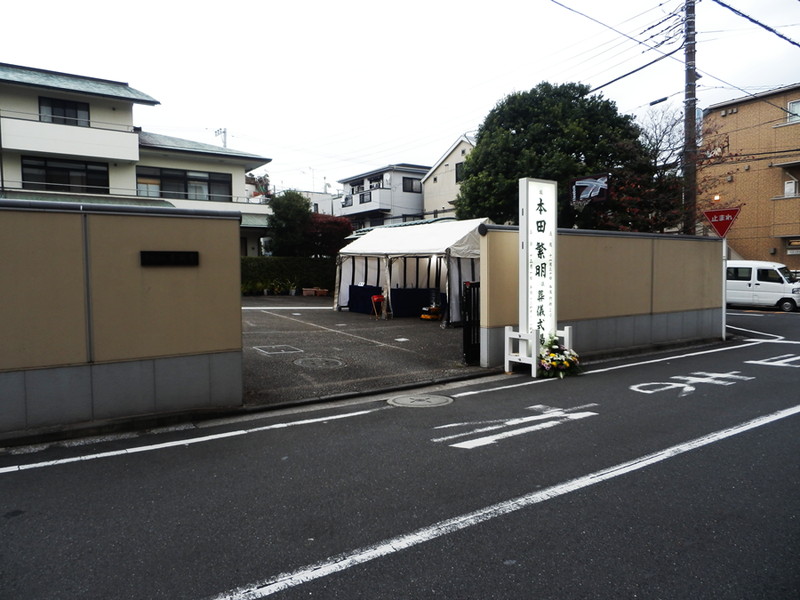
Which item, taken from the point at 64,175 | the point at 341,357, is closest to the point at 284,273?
the point at 64,175

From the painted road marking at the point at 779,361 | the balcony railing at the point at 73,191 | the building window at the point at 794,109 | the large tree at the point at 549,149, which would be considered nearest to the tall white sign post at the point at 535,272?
the painted road marking at the point at 779,361

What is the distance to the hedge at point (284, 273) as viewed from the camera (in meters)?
26.1

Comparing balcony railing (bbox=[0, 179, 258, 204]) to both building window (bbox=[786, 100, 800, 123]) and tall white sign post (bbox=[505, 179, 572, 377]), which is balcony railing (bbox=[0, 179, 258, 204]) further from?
building window (bbox=[786, 100, 800, 123])

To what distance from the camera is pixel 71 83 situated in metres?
23.2

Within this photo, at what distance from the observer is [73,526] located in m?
3.66

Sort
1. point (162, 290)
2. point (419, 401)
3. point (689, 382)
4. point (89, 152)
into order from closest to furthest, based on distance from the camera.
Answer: point (162, 290) < point (419, 401) < point (689, 382) < point (89, 152)

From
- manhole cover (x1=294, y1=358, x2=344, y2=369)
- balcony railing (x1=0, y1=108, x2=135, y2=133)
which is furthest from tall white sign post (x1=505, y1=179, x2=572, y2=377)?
balcony railing (x1=0, y1=108, x2=135, y2=133)

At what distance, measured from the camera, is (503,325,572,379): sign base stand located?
8.98 meters

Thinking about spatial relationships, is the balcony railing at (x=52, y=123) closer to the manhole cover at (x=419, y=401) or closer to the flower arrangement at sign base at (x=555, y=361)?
the manhole cover at (x=419, y=401)

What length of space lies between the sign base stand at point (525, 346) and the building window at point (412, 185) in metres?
31.5

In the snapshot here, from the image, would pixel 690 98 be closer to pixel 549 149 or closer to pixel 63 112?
pixel 549 149

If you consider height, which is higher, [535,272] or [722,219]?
[722,219]

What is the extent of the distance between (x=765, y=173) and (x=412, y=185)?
22.4 m

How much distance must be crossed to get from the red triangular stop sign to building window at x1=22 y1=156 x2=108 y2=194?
948 inches
